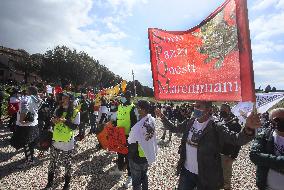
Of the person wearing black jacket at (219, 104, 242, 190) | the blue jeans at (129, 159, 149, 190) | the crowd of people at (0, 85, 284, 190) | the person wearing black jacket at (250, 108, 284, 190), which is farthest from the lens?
the person wearing black jacket at (219, 104, 242, 190)

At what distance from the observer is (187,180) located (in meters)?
4.89

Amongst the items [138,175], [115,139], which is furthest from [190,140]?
[115,139]

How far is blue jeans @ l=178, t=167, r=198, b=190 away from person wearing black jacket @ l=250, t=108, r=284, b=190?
3.03 ft

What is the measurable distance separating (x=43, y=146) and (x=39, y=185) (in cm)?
94

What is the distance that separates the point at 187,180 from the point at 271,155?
1.34m

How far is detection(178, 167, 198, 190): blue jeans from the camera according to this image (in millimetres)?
4804

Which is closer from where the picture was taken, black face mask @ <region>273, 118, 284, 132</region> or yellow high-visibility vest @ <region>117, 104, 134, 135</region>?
black face mask @ <region>273, 118, 284, 132</region>

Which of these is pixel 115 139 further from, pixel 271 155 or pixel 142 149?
pixel 271 155

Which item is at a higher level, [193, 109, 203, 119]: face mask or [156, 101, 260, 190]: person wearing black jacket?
[193, 109, 203, 119]: face mask

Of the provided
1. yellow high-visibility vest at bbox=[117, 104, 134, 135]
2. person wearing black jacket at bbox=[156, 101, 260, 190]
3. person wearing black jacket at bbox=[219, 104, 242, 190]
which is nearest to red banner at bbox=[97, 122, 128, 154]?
yellow high-visibility vest at bbox=[117, 104, 134, 135]

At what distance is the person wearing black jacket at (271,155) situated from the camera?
13.2 ft

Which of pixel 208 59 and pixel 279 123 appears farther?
pixel 279 123

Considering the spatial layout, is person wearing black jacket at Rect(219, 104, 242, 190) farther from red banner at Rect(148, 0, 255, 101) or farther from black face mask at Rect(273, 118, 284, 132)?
red banner at Rect(148, 0, 255, 101)

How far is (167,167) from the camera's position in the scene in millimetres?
10266
